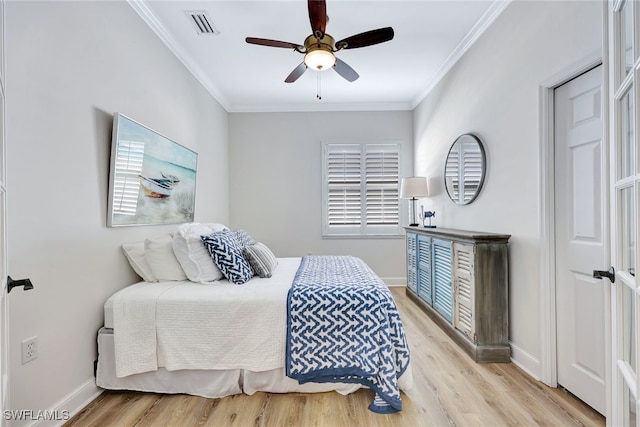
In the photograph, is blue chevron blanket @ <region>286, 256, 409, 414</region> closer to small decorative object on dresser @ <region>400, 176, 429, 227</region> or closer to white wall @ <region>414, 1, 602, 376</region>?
white wall @ <region>414, 1, 602, 376</region>

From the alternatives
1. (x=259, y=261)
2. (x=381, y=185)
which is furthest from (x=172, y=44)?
(x=381, y=185)

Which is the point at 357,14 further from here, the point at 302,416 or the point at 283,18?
the point at 302,416

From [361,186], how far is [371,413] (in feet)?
11.9

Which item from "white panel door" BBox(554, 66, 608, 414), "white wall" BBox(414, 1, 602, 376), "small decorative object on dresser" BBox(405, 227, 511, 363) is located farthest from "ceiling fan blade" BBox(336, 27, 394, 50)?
"small decorative object on dresser" BBox(405, 227, 511, 363)

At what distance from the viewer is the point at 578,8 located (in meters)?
1.87

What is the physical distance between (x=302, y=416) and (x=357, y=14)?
120 inches

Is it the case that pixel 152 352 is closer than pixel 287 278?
Yes

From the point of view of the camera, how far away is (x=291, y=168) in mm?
5090

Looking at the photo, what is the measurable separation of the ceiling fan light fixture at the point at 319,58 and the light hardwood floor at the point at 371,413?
226 cm

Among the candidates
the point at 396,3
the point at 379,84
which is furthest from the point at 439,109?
the point at 396,3

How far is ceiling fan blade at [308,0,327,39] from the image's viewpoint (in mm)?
1976

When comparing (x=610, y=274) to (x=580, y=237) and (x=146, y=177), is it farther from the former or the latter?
(x=146, y=177)

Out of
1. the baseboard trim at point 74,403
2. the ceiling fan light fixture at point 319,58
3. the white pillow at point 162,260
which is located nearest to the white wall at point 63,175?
the baseboard trim at point 74,403

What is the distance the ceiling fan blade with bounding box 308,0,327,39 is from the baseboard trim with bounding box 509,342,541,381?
2694 millimetres
